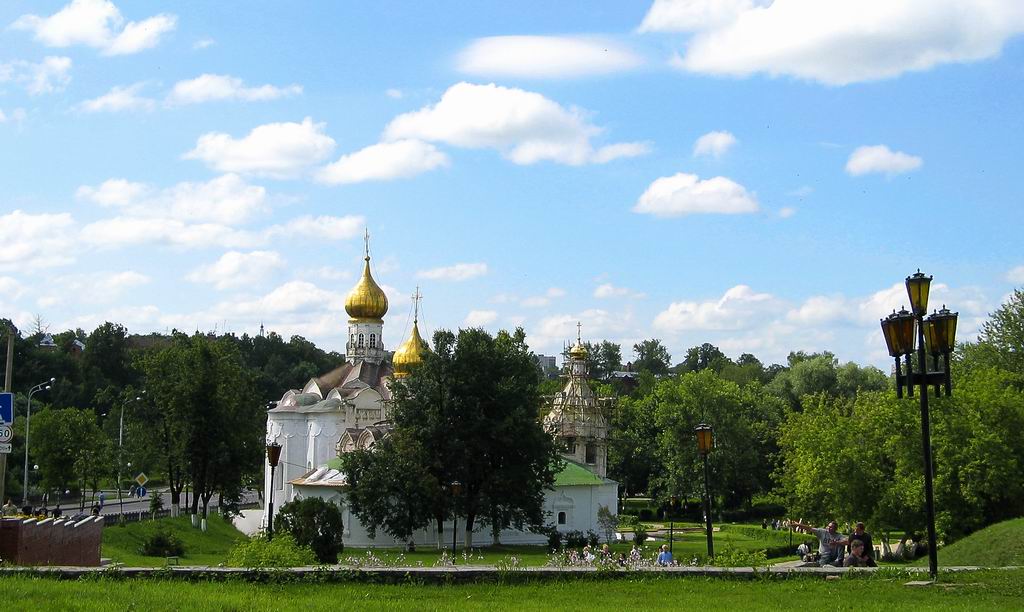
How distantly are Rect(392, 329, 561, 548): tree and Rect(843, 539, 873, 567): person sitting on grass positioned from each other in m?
22.1

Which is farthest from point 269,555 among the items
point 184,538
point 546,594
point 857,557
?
point 184,538

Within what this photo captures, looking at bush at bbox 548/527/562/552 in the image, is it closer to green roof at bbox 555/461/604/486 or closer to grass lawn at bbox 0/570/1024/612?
green roof at bbox 555/461/604/486

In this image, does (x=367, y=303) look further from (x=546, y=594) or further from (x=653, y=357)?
(x=653, y=357)

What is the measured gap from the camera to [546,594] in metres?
13.4

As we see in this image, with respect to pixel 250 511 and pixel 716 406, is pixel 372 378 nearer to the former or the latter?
pixel 250 511

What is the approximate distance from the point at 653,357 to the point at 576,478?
315 feet

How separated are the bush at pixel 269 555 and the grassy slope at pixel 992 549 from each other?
11585 mm

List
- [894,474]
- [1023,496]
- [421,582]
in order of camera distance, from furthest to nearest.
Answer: [894,474]
[1023,496]
[421,582]

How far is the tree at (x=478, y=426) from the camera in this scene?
3825 centimetres

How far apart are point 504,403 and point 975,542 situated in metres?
20.2

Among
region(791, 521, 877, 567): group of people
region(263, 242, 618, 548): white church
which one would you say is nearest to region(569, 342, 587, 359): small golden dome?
region(263, 242, 618, 548): white church

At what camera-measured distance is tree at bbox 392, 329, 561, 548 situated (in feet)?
125

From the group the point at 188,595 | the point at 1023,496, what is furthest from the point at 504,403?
the point at 188,595

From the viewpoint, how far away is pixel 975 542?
69.5 ft
